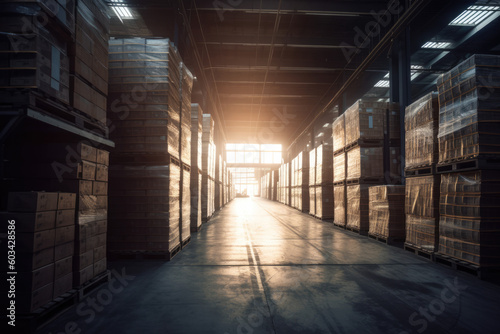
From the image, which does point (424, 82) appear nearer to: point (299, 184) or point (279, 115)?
point (299, 184)

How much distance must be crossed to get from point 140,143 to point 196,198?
3.68m

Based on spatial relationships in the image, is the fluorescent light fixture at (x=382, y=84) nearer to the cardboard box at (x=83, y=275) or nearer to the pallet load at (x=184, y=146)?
the pallet load at (x=184, y=146)

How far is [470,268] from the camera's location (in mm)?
3789

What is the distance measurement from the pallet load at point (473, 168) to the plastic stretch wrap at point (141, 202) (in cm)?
440

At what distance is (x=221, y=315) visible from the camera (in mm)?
2549

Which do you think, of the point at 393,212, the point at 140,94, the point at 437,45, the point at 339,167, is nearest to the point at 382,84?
the point at 437,45

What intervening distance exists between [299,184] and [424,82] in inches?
332

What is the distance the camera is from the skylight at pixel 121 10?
900 cm

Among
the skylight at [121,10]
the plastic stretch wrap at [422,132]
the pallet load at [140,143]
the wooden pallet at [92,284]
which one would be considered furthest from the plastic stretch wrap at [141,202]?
the skylight at [121,10]

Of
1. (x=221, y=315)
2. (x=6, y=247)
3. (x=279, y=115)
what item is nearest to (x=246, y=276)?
(x=221, y=315)

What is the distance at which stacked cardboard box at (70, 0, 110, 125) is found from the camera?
2895 millimetres

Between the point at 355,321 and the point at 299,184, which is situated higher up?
the point at 299,184

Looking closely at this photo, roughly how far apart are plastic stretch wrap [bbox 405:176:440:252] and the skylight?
32.4ft

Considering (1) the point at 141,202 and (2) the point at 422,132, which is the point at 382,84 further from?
(1) the point at 141,202
